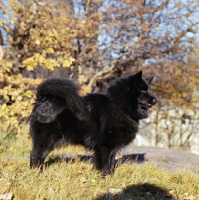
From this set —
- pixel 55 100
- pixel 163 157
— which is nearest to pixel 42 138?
pixel 55 100

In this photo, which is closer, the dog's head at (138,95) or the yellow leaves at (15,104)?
the dog's head at (138,95)

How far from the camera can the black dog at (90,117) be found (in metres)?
4.48

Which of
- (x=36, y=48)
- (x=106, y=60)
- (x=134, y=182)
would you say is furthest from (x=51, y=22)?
(x=134, y=182)

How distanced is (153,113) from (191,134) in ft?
5.92

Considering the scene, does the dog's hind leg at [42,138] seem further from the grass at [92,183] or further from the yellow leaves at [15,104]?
the yellow leaves at [15,104]

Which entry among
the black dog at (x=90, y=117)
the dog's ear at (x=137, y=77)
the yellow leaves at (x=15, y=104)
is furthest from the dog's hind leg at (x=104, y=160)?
the yellow leaves at (x=15, y=104)

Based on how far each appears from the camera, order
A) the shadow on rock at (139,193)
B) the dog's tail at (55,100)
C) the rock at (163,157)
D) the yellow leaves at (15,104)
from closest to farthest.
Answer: the shadow on rock at (139,193) → the dog's tail at (55,100) → the rock at (163,157) → the yellow leaves at (15,104)

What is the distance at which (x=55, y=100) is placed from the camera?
454 centimetres

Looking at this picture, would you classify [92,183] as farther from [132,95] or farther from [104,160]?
[132,95]

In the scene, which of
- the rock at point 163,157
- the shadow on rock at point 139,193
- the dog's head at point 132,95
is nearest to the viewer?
the shadow on rock at point 139,193

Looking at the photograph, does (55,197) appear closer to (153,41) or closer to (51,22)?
(51,22)

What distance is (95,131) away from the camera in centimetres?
467

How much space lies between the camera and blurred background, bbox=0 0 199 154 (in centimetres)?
821

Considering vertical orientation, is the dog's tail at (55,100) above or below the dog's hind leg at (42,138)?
above
